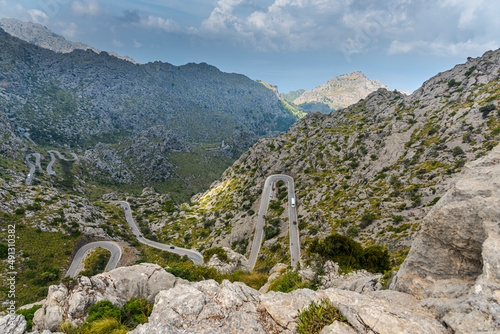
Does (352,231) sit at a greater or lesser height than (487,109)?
lesser

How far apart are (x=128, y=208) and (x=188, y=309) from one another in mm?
135308

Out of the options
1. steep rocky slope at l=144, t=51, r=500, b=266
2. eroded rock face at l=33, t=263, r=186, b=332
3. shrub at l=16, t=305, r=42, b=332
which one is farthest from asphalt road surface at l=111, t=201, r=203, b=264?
shrub at l=16, t=305, r=42, b=332

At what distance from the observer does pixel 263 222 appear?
251ft

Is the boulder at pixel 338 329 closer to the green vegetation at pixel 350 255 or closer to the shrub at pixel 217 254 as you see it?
the green vegetation at pixel 350 255

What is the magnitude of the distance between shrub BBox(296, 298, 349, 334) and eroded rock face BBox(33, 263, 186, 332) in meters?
19.4

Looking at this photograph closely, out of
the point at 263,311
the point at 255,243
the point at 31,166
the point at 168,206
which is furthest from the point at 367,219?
the point at 31,166

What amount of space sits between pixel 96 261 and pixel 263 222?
57.1 metres

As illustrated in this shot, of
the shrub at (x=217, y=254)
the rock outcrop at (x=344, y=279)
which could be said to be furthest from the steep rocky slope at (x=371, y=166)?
the shrub at (x=217, y=254)

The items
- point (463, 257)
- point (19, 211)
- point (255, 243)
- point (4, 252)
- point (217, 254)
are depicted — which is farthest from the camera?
point (19, 211)

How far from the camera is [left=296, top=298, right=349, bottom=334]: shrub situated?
1034cm

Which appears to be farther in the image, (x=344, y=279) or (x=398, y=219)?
(x=398, y=219)

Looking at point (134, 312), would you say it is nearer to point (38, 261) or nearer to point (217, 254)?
point (217, 254)

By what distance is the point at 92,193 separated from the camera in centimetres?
14825

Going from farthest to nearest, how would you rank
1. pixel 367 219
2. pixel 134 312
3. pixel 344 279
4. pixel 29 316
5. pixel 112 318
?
1. pixel 367 219
2. pixel 344 279
3. pixel 134 312
4. pixel 29 316
5. pixel 112 318
